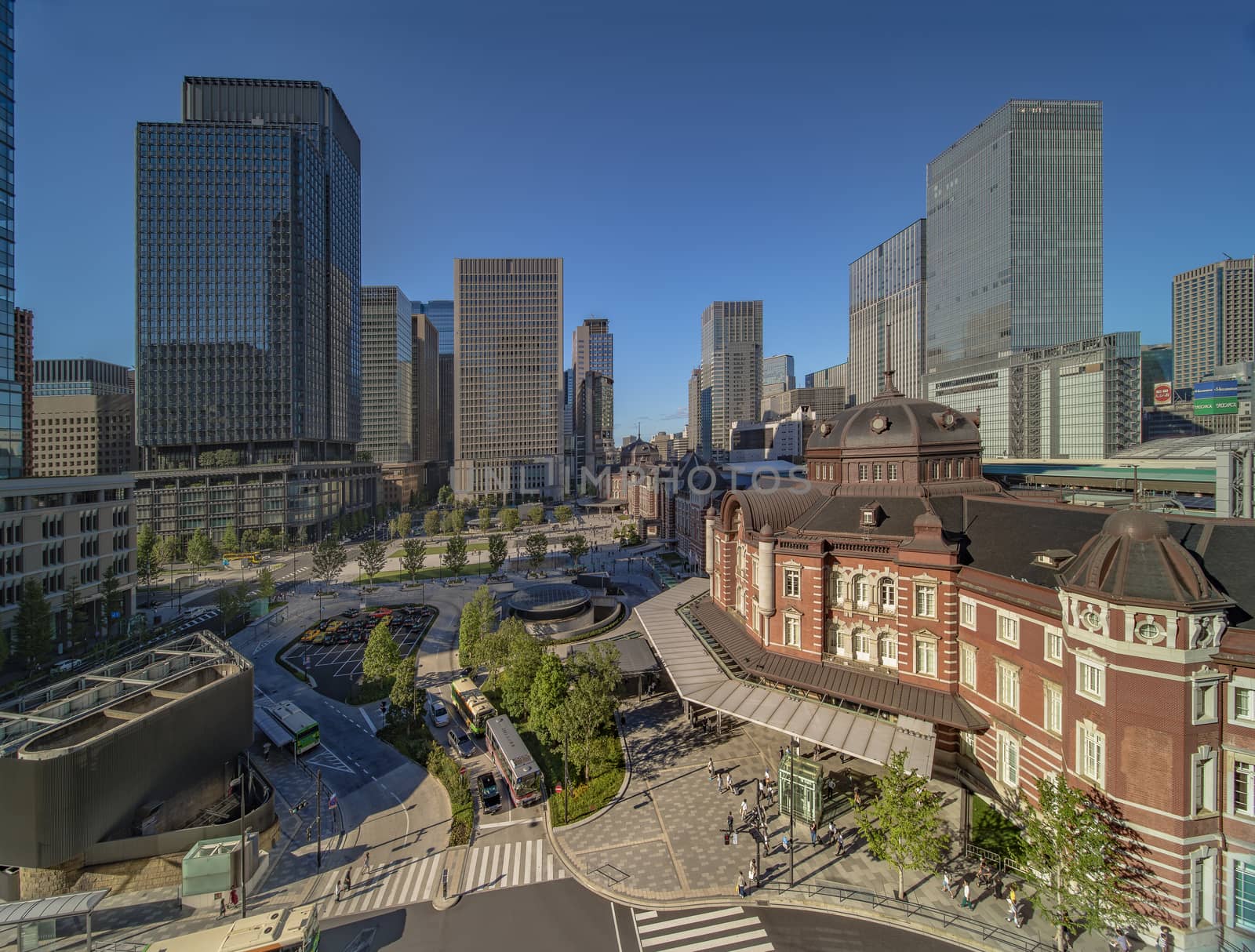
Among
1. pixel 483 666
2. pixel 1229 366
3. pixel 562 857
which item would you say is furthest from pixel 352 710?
pixel 1229 366

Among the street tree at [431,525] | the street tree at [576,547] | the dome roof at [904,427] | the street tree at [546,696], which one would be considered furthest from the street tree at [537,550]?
Result: the dome roof at [904,427]

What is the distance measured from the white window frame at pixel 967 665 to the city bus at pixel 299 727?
45275 millimetres

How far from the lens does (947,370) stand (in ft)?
500

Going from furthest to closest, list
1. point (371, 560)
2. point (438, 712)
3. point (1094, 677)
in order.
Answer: point (371, 560)
point (438, 712)
point (1094, 677)

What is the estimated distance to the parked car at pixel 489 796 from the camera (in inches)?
1419

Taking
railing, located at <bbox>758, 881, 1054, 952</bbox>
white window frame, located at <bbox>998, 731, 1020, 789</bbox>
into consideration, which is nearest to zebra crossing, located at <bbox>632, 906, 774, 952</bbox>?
railing, located at <bbox>758, 881, 1054, 952</bbox>

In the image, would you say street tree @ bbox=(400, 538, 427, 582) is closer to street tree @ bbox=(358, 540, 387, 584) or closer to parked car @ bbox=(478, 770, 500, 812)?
street tree @ bbox=(358, 540, 387, 584)

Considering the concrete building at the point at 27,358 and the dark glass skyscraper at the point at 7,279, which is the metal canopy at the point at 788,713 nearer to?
the dark glass skyscraper at the point at 7,279

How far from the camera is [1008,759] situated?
103ft

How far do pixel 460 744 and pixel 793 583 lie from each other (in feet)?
91.5

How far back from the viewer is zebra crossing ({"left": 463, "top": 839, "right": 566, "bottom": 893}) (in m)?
29.3

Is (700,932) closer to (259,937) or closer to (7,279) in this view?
(259,937)

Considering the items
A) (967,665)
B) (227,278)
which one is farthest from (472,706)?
(227,278)

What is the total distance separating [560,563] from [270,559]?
61.8m
